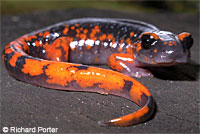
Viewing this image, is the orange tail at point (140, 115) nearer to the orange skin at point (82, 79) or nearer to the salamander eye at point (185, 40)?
the orange skin at point (82, 79)

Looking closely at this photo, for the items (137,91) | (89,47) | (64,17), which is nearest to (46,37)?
(89,47)

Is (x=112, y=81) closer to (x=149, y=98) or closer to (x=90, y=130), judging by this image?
(x=149, y=98)

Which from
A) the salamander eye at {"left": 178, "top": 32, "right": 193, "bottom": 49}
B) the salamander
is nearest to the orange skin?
the salamander

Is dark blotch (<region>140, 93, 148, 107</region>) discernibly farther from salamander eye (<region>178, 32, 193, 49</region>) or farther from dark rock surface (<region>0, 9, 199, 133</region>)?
salamander eye (<region>178, 32, 193, 49</region>)

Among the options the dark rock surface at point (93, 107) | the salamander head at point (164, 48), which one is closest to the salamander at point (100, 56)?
the salamander head at point (164, 48)

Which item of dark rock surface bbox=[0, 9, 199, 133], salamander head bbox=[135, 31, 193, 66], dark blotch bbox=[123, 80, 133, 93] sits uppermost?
salamander head bbox=[135, 31, 193, 66]

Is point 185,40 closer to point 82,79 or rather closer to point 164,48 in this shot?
point 164,48
